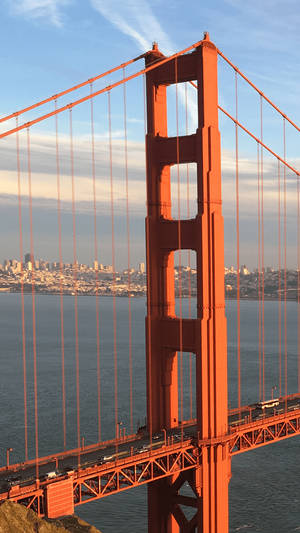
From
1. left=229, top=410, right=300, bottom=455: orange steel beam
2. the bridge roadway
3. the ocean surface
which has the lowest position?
the ocean surface

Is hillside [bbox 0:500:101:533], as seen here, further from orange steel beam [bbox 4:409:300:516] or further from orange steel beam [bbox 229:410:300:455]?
orange steel beam [bbox 229:410:300:455]

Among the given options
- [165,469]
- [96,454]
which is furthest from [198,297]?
[96,454]

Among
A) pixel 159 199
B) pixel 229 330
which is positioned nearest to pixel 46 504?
pixel 159 199

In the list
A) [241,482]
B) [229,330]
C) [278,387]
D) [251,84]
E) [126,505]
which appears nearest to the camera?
[251,84]

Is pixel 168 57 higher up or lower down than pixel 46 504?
higher up

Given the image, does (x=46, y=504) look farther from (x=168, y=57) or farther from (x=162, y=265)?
(x=168, y=57)

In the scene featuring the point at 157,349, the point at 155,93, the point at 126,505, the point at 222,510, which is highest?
the point at 155,93

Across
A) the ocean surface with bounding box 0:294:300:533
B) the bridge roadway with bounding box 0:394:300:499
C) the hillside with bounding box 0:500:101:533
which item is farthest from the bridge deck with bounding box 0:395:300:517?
the ocean surface with bounding box 0:294:300:533
